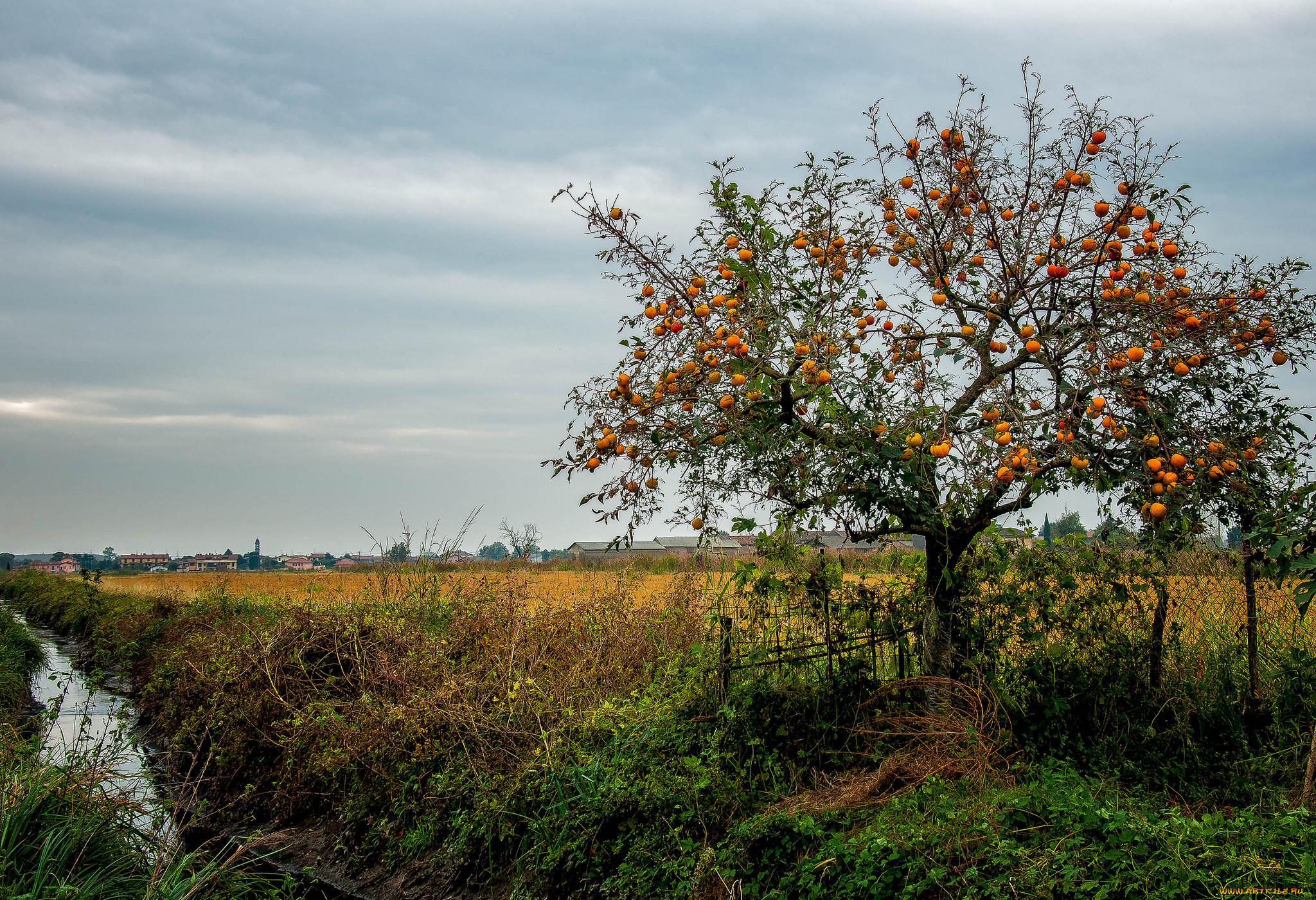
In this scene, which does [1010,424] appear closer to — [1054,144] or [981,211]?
[981,211]

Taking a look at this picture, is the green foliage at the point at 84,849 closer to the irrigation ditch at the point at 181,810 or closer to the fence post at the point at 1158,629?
the irrigation ditch at the point at 181,810

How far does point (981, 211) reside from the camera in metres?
4.99

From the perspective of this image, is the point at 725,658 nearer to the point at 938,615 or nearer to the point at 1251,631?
the point at 938,615

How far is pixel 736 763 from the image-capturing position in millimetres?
5273

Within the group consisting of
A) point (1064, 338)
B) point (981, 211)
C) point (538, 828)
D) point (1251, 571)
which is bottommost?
point (538, 828)

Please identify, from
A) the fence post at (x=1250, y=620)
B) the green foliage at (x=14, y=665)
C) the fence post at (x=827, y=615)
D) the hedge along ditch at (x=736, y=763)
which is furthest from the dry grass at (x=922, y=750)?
the green foliage at (x=14, y=665)

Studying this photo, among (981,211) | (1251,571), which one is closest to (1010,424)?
(981,211)

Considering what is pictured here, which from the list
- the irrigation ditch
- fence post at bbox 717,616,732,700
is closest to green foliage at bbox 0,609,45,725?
the irrigation ditch

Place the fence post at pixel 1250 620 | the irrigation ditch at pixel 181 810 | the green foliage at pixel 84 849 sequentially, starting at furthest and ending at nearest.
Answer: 1. the irrigation ditch at pixel 181 810
2. the fence post at pixel 1250 620
3. the green foliage at pixel 84 849

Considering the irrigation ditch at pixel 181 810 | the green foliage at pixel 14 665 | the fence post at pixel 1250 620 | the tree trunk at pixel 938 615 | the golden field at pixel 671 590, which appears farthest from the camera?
the green foliage at pixel 14 665

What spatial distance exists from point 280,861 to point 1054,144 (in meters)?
7.83

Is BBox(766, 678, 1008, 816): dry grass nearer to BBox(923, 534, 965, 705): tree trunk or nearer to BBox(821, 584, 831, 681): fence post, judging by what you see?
BBox(923, 534, 965, 705): tree trunk

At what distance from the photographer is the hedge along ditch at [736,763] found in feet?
12.5

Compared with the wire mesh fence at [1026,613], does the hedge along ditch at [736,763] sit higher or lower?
lower
